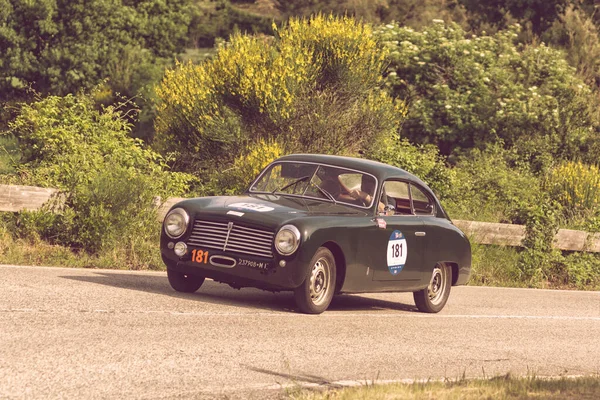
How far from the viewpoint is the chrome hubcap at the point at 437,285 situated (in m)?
13.7

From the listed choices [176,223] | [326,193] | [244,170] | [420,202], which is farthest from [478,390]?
[244,170]

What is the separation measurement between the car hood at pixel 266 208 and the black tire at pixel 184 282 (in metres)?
0.89

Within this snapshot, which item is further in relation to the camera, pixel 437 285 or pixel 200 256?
pixel 437 285

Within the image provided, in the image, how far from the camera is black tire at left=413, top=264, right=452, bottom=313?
13539 millimetres

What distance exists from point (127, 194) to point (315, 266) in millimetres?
5135

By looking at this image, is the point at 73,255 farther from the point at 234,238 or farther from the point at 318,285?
the point at 318,285

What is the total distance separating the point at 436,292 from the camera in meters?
13.8

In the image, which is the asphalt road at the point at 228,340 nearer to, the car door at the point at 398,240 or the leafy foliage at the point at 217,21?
the car door at the point at 398,240

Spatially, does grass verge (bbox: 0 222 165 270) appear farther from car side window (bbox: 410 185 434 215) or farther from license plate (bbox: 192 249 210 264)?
car side window (bbox: 410 185 434 215)

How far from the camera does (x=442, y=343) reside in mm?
10883

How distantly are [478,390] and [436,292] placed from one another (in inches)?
242

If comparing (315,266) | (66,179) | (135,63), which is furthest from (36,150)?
(135,63)

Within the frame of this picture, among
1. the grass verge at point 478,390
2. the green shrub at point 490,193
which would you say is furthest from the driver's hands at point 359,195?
the green shrub at point 490,193

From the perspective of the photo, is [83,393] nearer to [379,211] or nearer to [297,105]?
[379,211]
